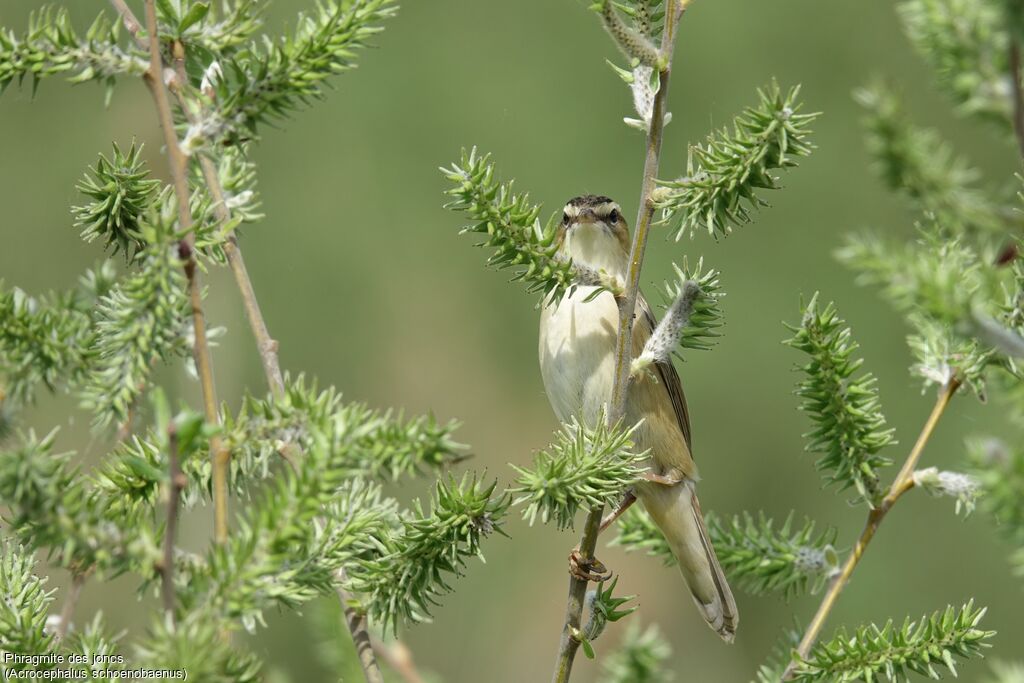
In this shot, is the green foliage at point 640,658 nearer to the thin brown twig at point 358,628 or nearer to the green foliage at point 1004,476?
the thin brown twig at point 358,628

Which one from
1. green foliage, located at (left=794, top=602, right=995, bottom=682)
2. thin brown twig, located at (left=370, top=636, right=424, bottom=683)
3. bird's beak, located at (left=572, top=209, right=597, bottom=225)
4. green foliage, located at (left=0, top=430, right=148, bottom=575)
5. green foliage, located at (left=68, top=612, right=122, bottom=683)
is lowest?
bird's beak, located at (left=572, top=209, right=597, bottom=225)

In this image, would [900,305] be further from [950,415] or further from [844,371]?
[950,415]

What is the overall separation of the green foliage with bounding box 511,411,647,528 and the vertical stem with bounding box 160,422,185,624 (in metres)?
0.80

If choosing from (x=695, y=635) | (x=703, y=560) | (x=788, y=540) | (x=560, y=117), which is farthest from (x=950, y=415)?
(x=788, y=540)

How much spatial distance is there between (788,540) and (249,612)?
1.48m

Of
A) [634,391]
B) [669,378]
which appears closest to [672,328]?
[634,391]

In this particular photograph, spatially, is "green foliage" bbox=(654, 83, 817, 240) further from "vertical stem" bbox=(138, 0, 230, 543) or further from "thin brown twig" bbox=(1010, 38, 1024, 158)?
"vertical stem" bbox=(138, 0, 230, 543)

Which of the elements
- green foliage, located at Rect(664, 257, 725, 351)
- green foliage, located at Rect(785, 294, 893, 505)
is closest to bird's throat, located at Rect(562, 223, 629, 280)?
green foliage, located at Rect(664, 257, 725, 351)

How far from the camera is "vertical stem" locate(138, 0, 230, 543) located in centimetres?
146

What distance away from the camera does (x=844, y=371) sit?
79.6 inches

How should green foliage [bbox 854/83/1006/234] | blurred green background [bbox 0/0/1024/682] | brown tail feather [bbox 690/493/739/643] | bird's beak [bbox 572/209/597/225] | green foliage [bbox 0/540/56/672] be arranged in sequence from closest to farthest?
green foliage [bbox 854/83/1006/234]
green foliage [bbox 0/540/56/672]
brown tail feather [bbox 690/493/739/643]
bird's beak [bbox 572/209/597/225]
blurred green background [bbox 0/0/1024/682]

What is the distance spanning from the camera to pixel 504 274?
378 inches

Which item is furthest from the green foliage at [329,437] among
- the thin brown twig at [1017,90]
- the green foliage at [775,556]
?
the green foliage at [775,556]

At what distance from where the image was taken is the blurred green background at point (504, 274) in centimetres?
808
